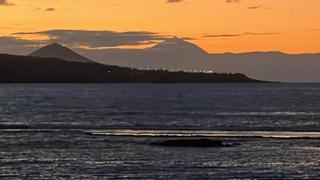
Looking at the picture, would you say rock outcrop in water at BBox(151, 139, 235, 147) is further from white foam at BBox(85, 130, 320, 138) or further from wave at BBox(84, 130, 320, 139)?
white foam at BBox(85, 130, 320, 138)

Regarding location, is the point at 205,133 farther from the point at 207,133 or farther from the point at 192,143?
the point at 192,143

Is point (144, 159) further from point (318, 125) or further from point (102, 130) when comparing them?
point (318, 125)

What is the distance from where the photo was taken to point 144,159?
6506cm

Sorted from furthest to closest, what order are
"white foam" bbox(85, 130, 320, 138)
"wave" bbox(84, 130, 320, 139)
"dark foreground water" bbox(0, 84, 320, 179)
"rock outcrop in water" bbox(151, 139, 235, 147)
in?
"white foam" bbox(85, 130, 320, 138) < "wave" bbox(84, 130, 320, 139) < "rock outcrop in water" bbox(151, 139, 235, 147) < "dark foreground water" bbox(0, 84, 320, 179)

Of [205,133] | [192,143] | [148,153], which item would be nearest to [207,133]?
[205,133]

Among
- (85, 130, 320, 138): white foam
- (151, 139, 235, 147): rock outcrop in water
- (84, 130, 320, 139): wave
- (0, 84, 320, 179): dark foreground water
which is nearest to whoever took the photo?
(0, 84, 320, 179): dark foreground water

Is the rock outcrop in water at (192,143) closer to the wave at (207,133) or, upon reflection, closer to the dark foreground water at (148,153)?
Result: the dark foreground water at (148,153)

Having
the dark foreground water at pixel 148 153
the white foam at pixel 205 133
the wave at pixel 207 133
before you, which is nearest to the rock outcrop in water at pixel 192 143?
the dark foreground water at pixel 148 153

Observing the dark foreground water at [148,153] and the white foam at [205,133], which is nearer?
the dark foreground water at [148,153]

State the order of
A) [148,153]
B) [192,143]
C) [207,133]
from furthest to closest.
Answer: [207,133]
[192,143]
[148,153]

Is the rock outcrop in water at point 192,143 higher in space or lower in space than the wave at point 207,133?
higher

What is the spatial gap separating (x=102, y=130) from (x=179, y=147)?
27.6m

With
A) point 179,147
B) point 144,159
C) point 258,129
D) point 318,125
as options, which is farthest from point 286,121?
point 144,159

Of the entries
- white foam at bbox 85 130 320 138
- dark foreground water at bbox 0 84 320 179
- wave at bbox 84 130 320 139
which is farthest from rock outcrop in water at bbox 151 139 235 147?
white foam at bbox 85 130 320 138
